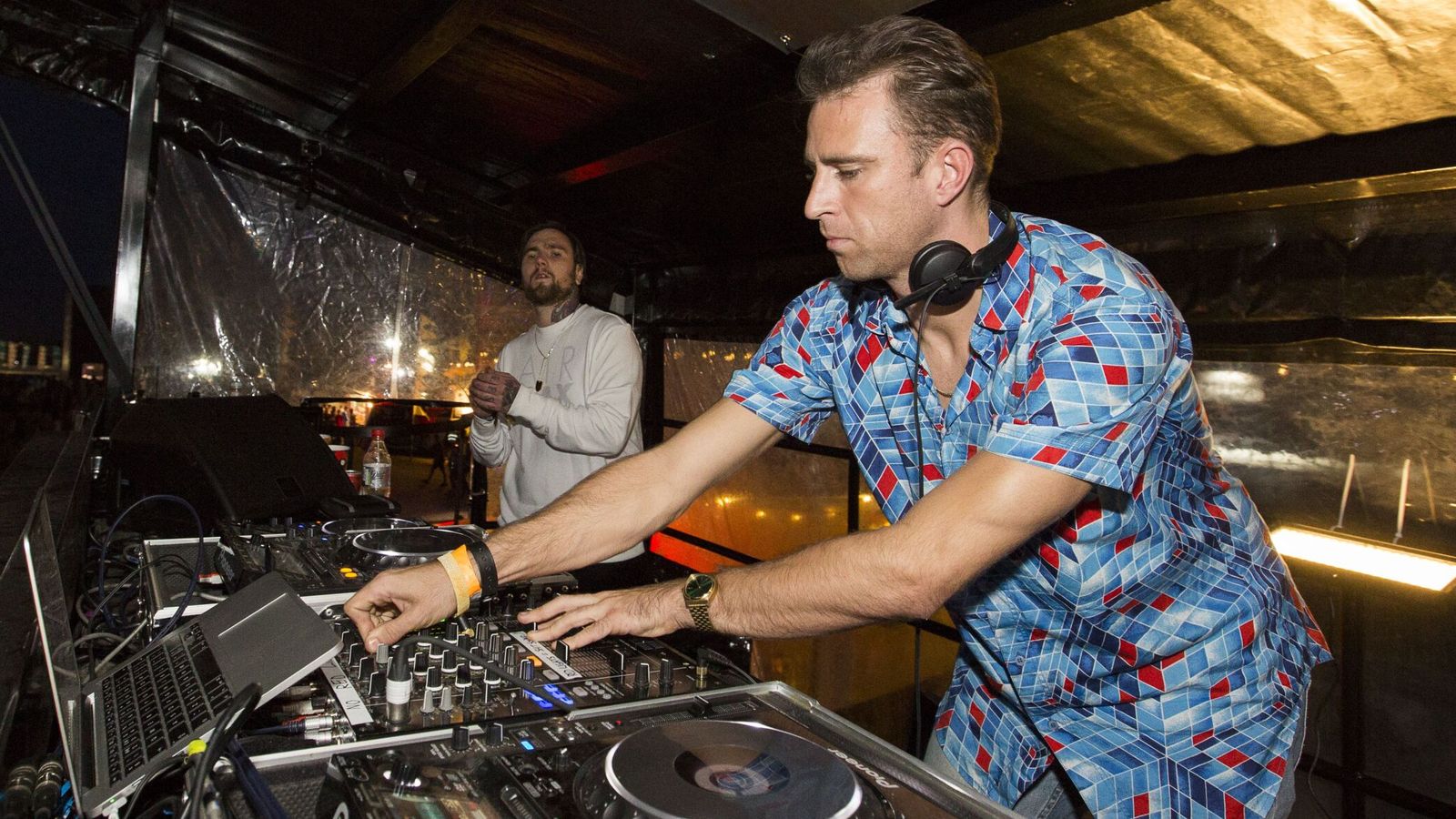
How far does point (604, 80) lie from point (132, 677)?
9.30 ft

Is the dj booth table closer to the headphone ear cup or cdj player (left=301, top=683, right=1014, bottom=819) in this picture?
cdj player (left=301, top=683, right=1014, bottom=819)

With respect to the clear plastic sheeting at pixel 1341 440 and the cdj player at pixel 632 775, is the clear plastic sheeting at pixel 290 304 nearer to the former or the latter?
the clear plastic sheeting at pixel 1341 440

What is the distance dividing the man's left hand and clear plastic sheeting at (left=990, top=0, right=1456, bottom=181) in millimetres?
1658

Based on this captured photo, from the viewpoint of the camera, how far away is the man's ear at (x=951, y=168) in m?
1.22

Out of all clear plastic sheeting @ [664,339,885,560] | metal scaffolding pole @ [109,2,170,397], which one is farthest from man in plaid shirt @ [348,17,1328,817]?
metal scaffolding pole @ [109,2,170,397]

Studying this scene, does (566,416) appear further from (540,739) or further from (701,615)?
(540,739)

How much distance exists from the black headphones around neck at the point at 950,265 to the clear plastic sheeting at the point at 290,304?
14.8 ft

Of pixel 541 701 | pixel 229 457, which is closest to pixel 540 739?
pixel 541 701

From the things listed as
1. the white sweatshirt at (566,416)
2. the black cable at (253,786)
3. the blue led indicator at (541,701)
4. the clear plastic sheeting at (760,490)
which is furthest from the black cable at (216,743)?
the clear plastic sheeting at (760,490)

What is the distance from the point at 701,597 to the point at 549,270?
90.9 inches

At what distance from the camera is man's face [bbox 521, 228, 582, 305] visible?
10.5 feet

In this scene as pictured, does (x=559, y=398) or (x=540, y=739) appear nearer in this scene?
(x=540, y=739)

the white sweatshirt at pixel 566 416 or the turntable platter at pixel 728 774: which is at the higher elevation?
the white sweatshirt at pixel 566 416

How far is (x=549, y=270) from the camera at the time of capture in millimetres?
3207
